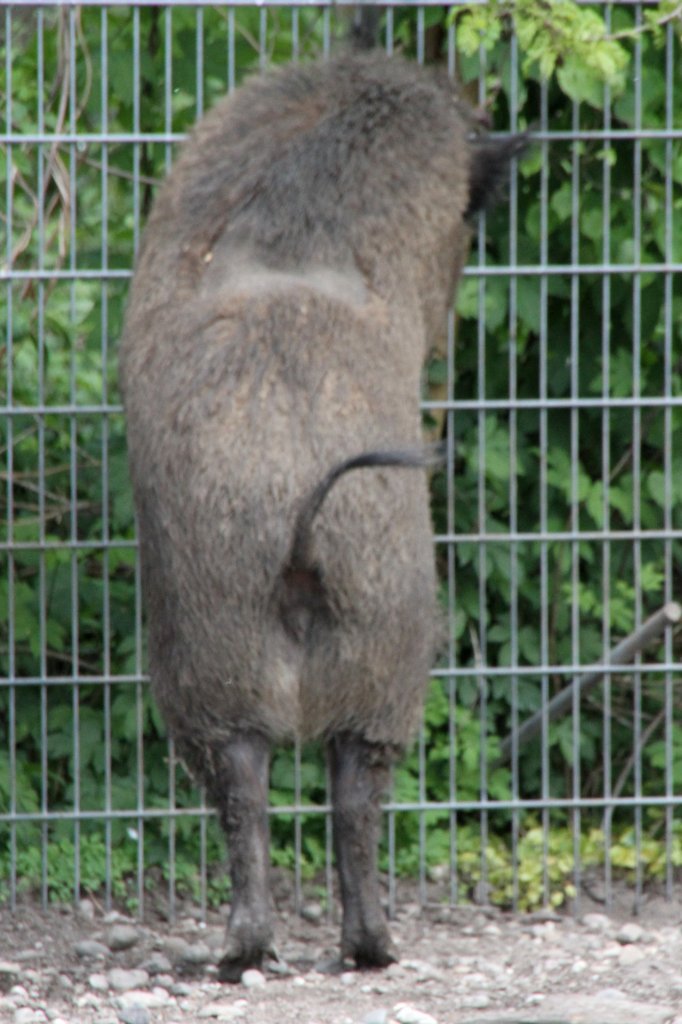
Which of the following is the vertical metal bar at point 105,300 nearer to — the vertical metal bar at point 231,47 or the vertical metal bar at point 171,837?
the vertical metal bar at point 171,837

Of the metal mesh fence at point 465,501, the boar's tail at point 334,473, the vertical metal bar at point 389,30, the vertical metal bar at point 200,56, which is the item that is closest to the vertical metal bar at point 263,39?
the metal mesh fence at point 465,501

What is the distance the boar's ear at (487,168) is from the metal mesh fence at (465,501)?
208 mm

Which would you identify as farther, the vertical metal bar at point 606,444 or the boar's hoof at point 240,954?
the vertical metal bar at point 606,444

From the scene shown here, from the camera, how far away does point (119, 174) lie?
4.38 meters

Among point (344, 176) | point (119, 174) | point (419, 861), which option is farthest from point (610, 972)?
point (119, 174)

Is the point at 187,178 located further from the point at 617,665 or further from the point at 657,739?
the point at 657,739

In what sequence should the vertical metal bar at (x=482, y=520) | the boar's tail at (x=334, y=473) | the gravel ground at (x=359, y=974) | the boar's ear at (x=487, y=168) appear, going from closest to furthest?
1. the boar's tail at (x=334, y=473)
2. the gravel ground at (x=359, y=974)
3. the boar's ear at (x=487, y=168)
4. the vertical metal bar at (x=482, y=520)

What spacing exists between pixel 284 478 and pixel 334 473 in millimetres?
189

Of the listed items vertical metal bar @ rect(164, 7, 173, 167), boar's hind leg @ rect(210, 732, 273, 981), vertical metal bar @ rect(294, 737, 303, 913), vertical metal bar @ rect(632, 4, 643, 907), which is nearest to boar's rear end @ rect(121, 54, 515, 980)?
boar's hind leg @ rect(210, 732, 273, 981)

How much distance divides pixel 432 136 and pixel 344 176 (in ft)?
0.88

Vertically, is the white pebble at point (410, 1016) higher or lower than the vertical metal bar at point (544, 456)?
lower

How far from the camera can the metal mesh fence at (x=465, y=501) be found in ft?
14.4

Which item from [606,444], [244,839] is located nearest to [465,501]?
[606,444]

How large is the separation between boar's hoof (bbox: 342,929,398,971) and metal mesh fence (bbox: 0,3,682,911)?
0.66 m
